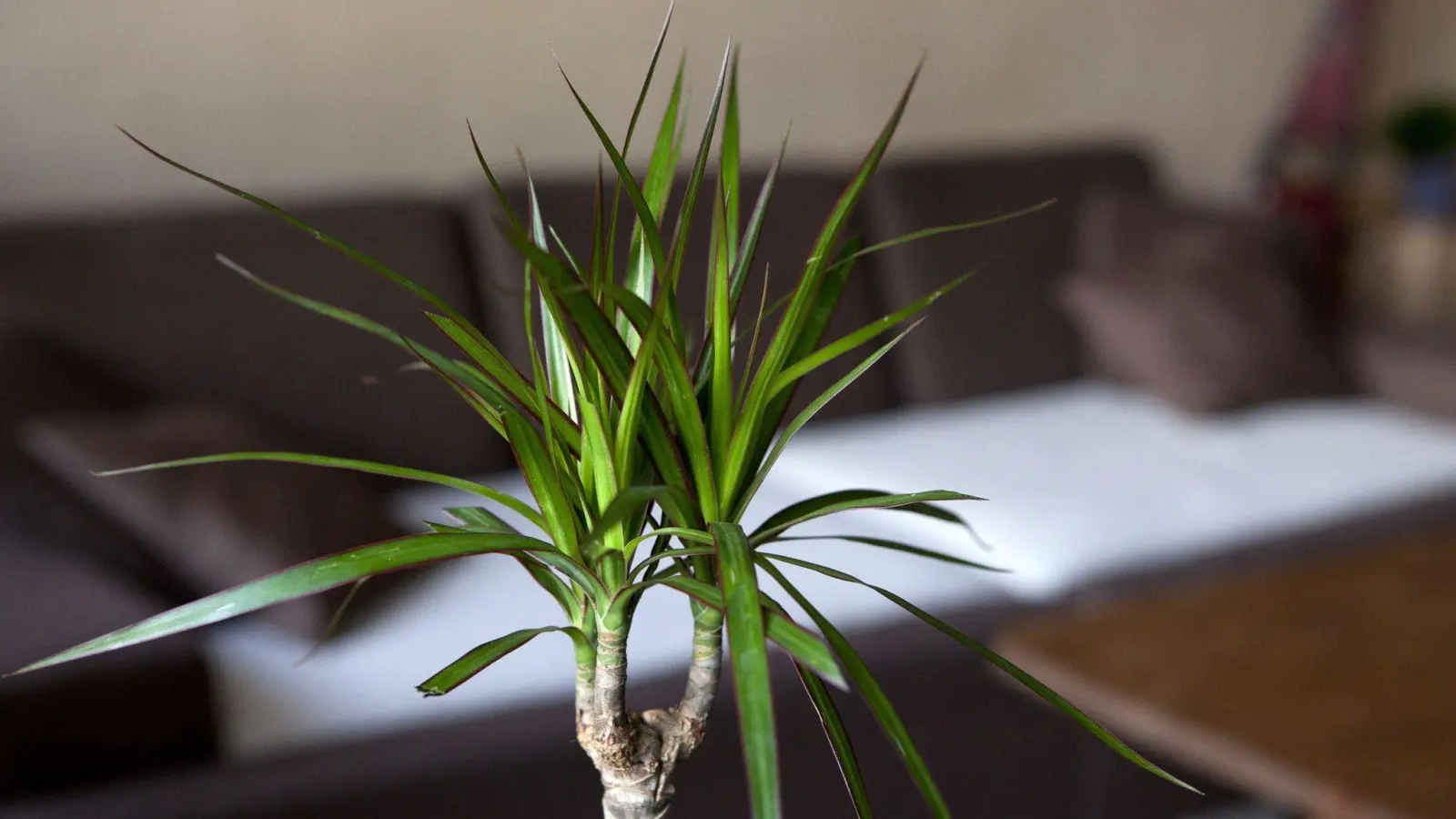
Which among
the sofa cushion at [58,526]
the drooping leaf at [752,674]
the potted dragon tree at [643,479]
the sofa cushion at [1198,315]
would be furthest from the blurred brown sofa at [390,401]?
the drooping leaf at [752,674]

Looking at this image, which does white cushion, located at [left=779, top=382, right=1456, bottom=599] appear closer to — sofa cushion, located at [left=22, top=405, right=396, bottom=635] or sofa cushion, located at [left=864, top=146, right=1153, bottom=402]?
sofa cushion, located at [left=864, top=146, right=1153, bottom=402]

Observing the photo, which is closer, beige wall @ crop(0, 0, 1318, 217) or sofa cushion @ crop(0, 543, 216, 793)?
sofa cushion @ crop(0, 543, 216, 793)

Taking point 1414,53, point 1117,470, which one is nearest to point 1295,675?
point 1117,470

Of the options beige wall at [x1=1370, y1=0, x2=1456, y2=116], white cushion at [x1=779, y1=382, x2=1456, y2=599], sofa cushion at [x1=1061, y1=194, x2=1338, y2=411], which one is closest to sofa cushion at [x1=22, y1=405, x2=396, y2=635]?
white cushion at [x1=779, y1=382, x2=1456, y2=599]

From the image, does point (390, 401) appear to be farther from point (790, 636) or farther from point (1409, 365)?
point (1409, 365)

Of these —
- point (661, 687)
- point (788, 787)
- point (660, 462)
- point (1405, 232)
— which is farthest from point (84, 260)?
point (1405, 232)

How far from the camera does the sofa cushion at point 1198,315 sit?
95.2 inches

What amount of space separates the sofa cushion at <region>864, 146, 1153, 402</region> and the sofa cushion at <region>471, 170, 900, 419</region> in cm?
7

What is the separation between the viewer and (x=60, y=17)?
2.14 m

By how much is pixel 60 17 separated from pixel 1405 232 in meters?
3.35

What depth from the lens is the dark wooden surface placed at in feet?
3.74

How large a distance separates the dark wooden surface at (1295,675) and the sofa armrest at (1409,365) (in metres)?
0.90

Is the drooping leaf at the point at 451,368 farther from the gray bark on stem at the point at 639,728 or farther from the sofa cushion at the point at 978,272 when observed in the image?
the sofa cushion at the point at 978,272

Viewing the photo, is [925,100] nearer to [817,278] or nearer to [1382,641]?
[1382,641]
